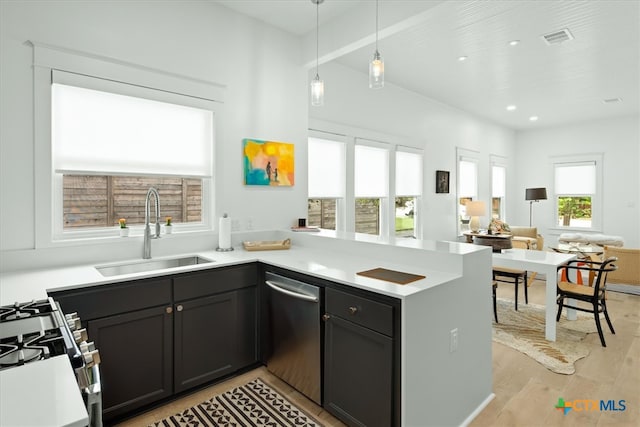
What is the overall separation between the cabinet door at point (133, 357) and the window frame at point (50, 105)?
32.1 inches

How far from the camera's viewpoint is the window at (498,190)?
8.14m

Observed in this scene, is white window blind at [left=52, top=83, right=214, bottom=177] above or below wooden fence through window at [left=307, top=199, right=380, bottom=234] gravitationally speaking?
above

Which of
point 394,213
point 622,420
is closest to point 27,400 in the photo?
point 622,420

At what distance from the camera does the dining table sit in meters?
Result: 3.43

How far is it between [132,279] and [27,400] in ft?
4.74

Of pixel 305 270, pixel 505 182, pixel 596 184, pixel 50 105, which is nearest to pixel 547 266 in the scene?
pixel 305 270

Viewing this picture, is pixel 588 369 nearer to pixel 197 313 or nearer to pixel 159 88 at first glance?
pixel 197 313

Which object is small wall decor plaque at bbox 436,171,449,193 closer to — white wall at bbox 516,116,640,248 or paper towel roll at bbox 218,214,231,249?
white wall at bbox 516,116,640,248

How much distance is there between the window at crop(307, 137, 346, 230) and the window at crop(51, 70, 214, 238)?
1475mm

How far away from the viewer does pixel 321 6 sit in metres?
3.23

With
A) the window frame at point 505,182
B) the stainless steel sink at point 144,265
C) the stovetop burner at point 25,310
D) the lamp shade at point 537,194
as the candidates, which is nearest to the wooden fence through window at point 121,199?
the stainless steel sink at point 144,265

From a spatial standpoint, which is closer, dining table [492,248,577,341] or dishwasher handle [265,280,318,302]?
dishwasher handle [265,280,318,302]

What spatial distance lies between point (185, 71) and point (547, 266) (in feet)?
12.5

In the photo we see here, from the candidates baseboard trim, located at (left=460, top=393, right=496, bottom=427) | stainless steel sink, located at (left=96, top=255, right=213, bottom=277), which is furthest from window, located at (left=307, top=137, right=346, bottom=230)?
baseboard trim, located at (left=460, top=393, right=496, bottom=427)
